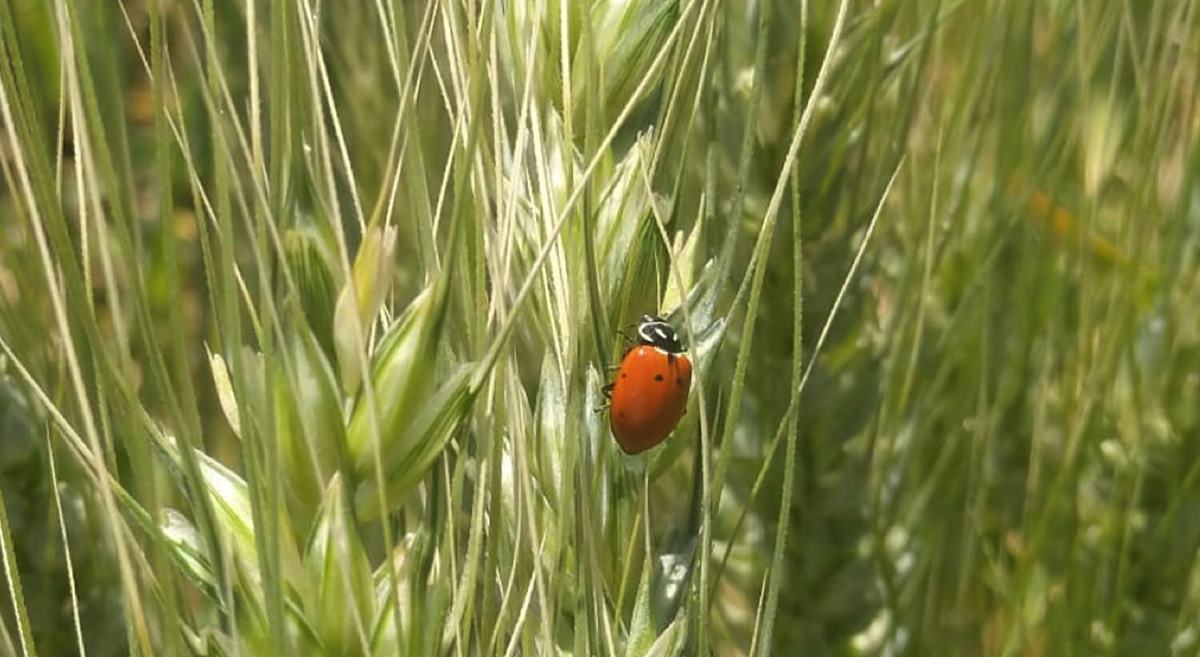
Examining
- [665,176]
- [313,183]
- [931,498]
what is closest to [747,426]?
[931,498]

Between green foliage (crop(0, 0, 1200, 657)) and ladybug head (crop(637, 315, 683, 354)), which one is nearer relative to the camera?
green foliage (crop(0, 0, 1200, 657))

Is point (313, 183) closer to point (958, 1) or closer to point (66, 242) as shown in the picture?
point (66, 242)

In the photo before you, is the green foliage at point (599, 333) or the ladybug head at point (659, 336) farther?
the ladybug head at point (659, 336)

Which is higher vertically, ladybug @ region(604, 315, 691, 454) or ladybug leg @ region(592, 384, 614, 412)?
ladybug leg @ region(592, 384, 614, 412)

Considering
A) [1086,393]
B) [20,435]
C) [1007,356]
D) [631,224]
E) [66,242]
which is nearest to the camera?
[66,242]

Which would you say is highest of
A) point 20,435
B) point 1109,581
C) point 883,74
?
Result: point 883,74

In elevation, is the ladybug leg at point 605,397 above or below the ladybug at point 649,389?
above
